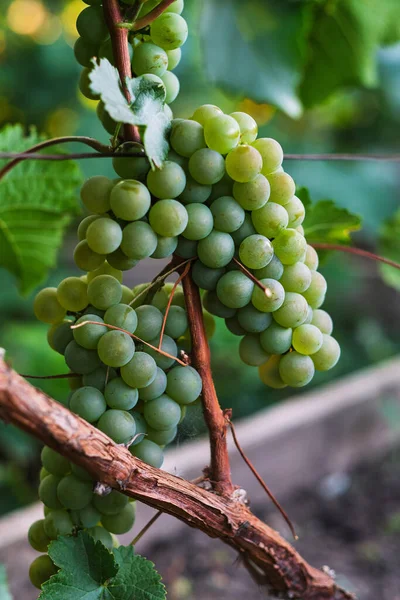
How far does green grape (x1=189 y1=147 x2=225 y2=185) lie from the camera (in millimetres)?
311

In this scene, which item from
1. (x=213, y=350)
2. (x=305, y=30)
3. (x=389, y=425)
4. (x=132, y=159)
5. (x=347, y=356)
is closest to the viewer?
(x=132, y=159)

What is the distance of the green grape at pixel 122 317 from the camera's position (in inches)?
12.9

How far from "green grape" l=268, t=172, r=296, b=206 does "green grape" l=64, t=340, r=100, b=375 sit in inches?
5.3

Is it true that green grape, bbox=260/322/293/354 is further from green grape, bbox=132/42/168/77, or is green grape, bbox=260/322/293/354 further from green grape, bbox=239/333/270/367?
green grape, bbox=132/42/168/77

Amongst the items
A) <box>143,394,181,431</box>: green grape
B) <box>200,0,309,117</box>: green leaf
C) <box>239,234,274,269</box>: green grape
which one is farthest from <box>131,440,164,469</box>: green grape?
<box>200,0,309,117</box>: green leaf

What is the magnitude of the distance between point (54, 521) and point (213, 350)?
3.49 ft

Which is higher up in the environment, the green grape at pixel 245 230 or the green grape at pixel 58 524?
the green grape at pixel 245 230

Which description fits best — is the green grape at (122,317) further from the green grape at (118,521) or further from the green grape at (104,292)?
the green grape at (118,521)

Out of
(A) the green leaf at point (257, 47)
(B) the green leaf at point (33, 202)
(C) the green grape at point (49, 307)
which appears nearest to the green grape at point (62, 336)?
(C) the green grape at point (49, 307)

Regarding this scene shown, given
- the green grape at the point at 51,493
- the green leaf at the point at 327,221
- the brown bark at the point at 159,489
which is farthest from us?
the green leaf at the point at 327,221

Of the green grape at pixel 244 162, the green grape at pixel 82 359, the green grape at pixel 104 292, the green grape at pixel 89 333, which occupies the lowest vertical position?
the green grape at pixel 82 359

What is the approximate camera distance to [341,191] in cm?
165

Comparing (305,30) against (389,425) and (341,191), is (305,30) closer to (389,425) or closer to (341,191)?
(389,425)

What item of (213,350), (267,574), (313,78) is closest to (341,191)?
(213,350)
